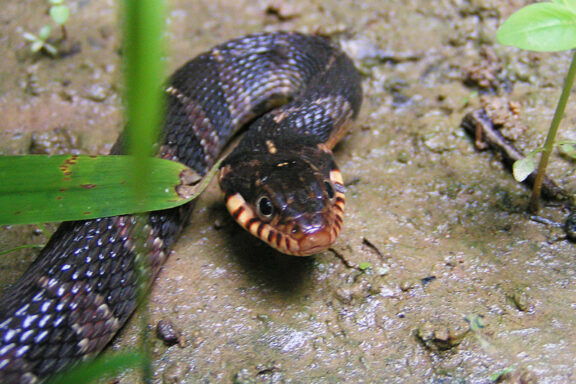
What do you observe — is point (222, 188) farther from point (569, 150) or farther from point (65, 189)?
point (569, 150)

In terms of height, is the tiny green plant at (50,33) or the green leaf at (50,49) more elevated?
the tiny green plant at (50,33)

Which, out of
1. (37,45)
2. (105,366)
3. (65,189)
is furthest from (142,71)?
(37,45)

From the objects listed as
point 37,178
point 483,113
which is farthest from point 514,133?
point 37,178

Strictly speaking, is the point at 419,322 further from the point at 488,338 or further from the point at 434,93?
the point at 434,93

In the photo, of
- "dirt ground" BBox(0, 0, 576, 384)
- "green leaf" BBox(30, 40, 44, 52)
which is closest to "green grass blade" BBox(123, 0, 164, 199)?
"dirt ground" BBox(0, 0, 576, 384)

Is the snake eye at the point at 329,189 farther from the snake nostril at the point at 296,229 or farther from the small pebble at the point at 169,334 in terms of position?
the small pebble at the point at 169,334

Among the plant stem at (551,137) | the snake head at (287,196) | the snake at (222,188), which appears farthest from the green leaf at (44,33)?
the plant stem at (551,137)

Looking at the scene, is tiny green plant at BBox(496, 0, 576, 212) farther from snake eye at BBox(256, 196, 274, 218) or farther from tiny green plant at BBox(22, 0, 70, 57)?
tiny green plant at BBox(22, 0, 70, 57)
